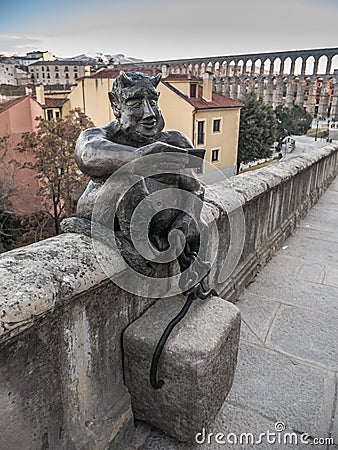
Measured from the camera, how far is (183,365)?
1.42 meters

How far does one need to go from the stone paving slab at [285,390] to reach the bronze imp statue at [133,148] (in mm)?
955

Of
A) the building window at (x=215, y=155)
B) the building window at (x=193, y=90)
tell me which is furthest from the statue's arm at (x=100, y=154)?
the building window at (x=215, y=155)

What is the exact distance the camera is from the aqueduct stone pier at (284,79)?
6538cm

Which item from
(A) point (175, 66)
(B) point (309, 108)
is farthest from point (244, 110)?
(A) point (175, 66)

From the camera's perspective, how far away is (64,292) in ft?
3.74

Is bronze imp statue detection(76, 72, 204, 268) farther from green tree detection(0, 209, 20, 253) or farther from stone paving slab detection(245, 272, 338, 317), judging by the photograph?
green tree detection(0, 209, 20, 253)

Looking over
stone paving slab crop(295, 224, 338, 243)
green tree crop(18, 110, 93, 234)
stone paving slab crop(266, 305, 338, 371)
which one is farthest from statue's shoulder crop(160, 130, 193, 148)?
green tree crop(18, 110, 93, 234)

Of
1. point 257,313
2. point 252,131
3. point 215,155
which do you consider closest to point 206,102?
point 215,155

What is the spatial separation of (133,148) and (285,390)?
143cm

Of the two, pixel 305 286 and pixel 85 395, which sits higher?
pixel 85 395

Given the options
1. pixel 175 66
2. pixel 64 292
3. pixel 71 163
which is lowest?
pixel 71 163

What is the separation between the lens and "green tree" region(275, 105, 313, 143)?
38.7 metres

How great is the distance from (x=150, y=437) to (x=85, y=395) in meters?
0.45

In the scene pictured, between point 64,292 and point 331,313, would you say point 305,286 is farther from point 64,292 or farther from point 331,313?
point 64,292
